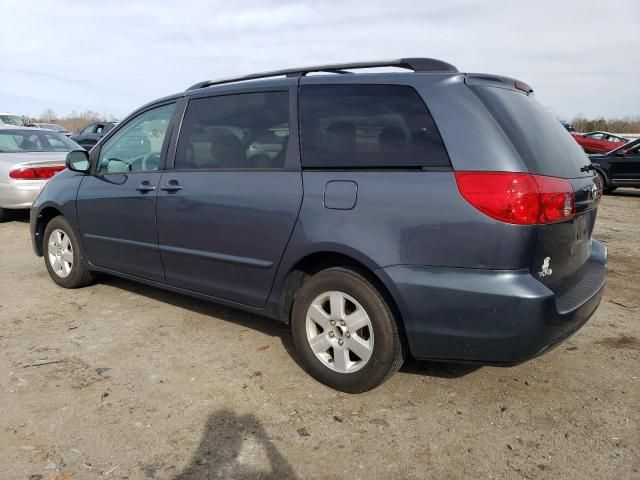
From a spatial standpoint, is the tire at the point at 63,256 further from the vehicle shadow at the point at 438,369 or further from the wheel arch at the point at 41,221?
the vehicle shadow at the point at 438,369

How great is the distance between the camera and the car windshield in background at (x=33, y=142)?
8.92 m

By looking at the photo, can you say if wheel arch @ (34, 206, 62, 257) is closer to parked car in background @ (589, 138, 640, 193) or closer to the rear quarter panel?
the rear quarter panel

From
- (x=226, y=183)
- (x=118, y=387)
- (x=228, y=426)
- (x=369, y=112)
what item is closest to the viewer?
(x=228, y=426)

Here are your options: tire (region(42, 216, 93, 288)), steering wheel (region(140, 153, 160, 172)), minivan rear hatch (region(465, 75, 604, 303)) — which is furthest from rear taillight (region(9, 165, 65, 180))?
minivan rear hatch (region(465, 75, 604, 303))

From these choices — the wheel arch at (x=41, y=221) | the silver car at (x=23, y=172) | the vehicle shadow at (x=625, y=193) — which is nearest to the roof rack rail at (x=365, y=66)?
the wheel arch at (x=41, y=221)

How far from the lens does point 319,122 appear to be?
3.21 m

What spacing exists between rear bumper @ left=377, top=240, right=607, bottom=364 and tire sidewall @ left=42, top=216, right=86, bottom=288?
3.33 m

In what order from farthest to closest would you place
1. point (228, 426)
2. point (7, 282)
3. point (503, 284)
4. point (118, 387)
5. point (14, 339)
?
point (7, 282), point (14, 339), point (118, 387), point (228, 426), point (503, 284)

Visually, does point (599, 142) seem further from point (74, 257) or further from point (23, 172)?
point (74, 257)

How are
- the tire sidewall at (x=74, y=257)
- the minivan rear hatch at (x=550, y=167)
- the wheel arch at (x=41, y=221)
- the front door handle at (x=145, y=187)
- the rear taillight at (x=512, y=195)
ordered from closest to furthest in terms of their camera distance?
the rear taillight at (x=512, y=195), the minivan rear hatch at (x=550, y=167), the front door handle at (x=145, y=187), the tire sidewall at (x=74, y=257), the wheel arch at (x=41, y=221)

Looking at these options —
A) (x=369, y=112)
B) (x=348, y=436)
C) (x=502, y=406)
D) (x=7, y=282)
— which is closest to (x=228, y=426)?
(x=348, y=436)

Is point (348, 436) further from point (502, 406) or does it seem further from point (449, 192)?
point (449, 192)

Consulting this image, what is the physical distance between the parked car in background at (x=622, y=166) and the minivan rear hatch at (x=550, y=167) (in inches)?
405

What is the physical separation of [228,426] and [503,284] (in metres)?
1.58
